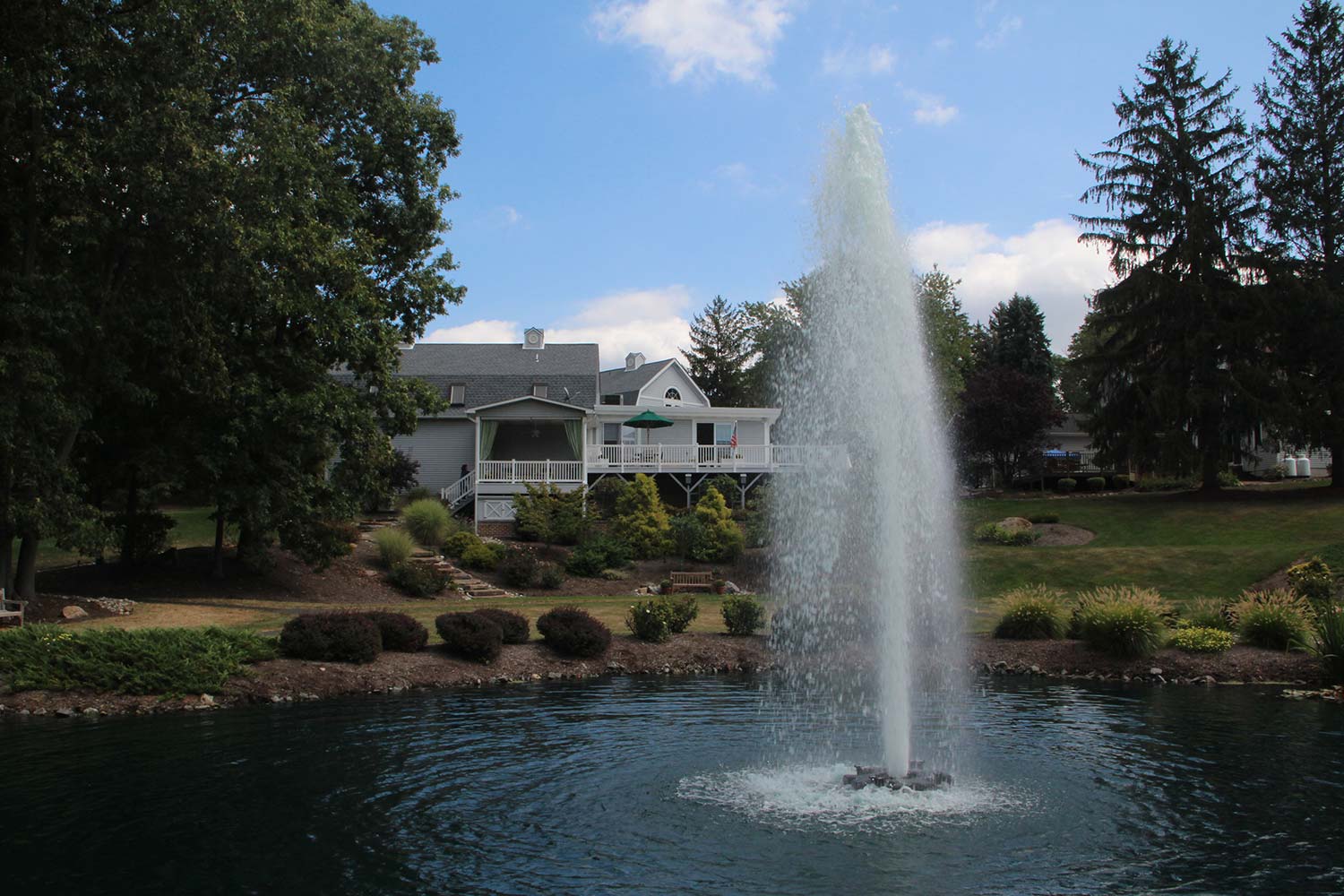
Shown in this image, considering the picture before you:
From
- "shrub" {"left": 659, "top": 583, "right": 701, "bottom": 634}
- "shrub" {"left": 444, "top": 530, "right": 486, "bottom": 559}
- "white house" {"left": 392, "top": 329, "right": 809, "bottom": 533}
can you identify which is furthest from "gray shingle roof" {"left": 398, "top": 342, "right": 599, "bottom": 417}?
"shrub" {"left": 659, "top": 583, "right": 701, "bottom": 634}

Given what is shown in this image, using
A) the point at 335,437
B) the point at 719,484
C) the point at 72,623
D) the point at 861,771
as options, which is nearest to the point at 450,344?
the point at 719,484

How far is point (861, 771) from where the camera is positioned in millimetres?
10523

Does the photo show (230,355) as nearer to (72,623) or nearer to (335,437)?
(335,437)

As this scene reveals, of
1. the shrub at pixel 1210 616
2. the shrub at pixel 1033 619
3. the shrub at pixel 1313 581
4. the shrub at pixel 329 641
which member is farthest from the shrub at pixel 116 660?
the shrub at pixel 1313 581

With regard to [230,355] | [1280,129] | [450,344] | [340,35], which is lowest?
[230,355]

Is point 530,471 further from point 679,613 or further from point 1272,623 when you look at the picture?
point 1272,623

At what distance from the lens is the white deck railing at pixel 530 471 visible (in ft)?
128

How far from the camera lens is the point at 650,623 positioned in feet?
65.5

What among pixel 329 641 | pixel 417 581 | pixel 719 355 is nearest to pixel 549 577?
pixel 417 581

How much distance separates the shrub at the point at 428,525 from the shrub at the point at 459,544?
1000 millimetres

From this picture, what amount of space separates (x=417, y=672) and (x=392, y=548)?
12.6 meters

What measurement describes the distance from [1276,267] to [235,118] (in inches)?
1463

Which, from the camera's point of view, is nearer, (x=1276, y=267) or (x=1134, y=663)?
(x=1134, y=663)

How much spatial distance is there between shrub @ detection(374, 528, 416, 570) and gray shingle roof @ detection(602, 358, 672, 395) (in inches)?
1010
